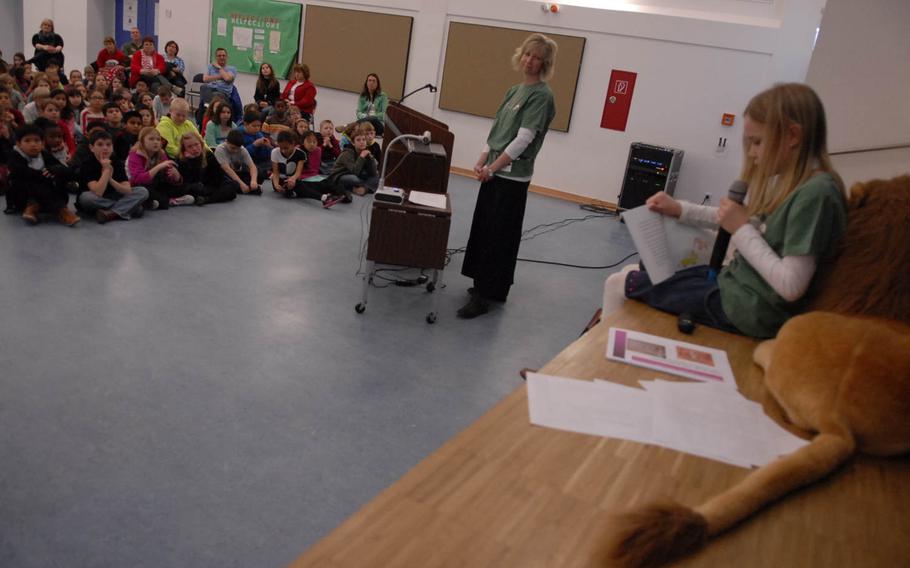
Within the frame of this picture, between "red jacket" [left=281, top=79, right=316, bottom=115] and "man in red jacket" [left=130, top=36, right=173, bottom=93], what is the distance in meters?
1.73

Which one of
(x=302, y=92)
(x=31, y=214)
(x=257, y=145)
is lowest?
(x=31, y=214)

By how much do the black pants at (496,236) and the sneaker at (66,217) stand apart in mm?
2696

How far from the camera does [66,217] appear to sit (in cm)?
439

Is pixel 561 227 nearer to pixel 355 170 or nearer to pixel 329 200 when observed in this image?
pixel 355 170

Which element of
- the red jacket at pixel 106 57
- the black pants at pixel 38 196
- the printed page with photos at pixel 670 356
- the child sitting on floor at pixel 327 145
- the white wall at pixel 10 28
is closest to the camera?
the printed page with photos at pixel 670 356

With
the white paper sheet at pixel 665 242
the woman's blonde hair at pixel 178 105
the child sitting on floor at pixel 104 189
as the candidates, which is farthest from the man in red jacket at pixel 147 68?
the white paper sheet at pixel 665 242

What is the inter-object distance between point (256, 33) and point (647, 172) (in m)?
6.45

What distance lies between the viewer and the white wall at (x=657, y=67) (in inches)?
286

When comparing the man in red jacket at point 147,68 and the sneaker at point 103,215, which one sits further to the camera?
the man in red jacket at point 147,68

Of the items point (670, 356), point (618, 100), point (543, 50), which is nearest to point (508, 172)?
point (543, 50)

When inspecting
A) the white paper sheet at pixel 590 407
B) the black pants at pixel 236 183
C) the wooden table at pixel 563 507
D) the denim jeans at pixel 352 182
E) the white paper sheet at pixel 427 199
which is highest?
the white paper sheet at pixel 590 407

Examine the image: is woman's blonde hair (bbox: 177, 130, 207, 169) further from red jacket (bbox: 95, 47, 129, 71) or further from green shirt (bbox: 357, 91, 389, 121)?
red jacket (bbox: 95, 47, 129, 71)

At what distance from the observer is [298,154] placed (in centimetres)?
645

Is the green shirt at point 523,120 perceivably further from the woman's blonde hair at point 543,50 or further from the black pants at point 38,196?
the black pants at point 38,196
